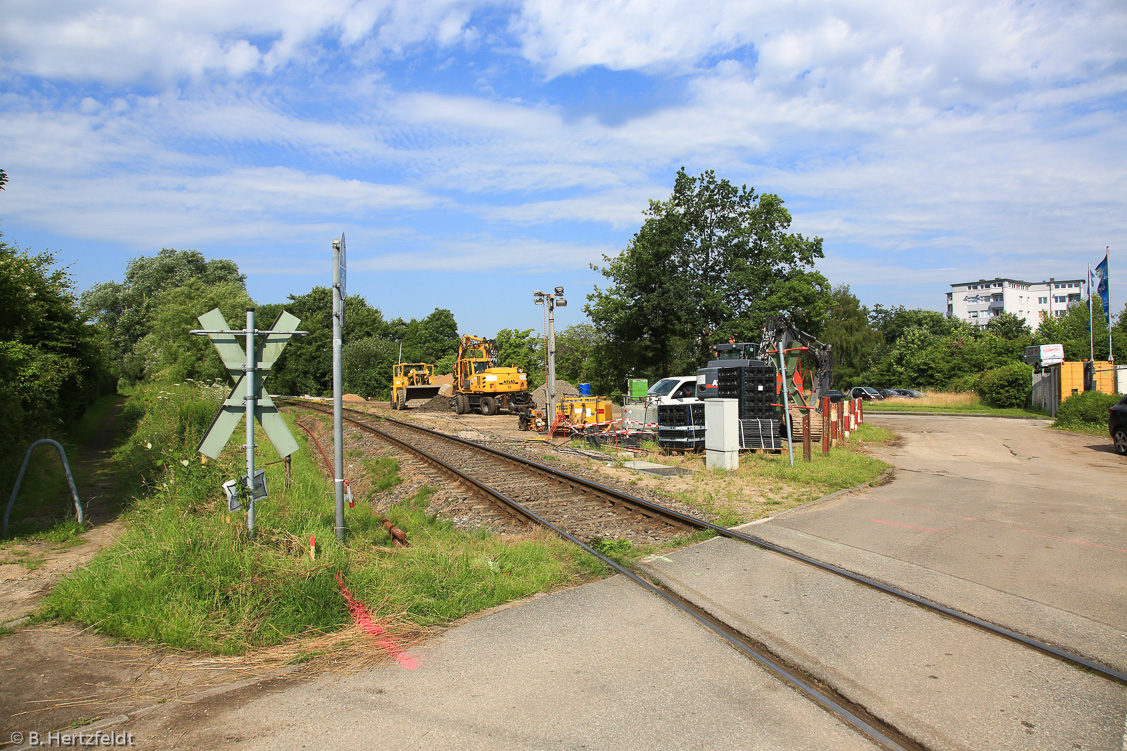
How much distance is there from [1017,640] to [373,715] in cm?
441

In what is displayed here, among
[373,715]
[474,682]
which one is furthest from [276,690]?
[474,682]

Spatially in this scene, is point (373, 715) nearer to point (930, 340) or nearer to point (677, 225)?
point (677, 225)

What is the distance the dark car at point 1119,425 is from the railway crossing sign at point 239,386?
18.0 m

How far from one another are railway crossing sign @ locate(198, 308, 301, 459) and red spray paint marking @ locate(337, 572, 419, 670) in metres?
1.28

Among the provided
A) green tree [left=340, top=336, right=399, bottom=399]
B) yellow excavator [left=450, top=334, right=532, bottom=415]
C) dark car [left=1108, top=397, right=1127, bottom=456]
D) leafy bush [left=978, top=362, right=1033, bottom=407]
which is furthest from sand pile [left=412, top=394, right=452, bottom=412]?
leafy bush [left=978, top=362, right=1033, bottom=407]

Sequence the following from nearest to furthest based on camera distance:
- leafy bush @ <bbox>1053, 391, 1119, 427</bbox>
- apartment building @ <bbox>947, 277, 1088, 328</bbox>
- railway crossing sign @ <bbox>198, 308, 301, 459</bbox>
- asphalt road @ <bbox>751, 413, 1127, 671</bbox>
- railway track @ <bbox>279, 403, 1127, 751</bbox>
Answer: railway track @ <bbox>279, 403, 1127, 751</bbox>
asphalt road @ <bbox>751, 413, 1127, 671</bbox>
railway crossing sign @ <bbox>198, 308, 301, 459</bbox>
leafy bush @ <bbox>1053, 391, 1119, 427</bbox>
apartment building @ <bbox>947, 277, 1088, 328</bbox>

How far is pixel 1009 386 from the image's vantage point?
36531 mm

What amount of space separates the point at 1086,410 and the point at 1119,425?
8.00 meters

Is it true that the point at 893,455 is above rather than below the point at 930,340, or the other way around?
below

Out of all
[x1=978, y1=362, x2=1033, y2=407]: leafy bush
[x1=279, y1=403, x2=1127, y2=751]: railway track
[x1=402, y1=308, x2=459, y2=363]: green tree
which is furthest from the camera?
[x1=402, y1=308, x2=459, y2=363]: green tree

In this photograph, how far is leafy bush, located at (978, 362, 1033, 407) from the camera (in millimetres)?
36000

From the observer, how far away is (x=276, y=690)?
420 cm

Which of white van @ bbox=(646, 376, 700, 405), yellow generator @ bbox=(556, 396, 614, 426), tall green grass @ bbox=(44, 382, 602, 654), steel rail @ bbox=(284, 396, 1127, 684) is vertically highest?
white van @ bbox=(646, 376, 700, 405)

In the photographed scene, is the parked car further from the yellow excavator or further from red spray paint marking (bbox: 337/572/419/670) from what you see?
red spray paint marking (bbox: 337/572/419/670)
